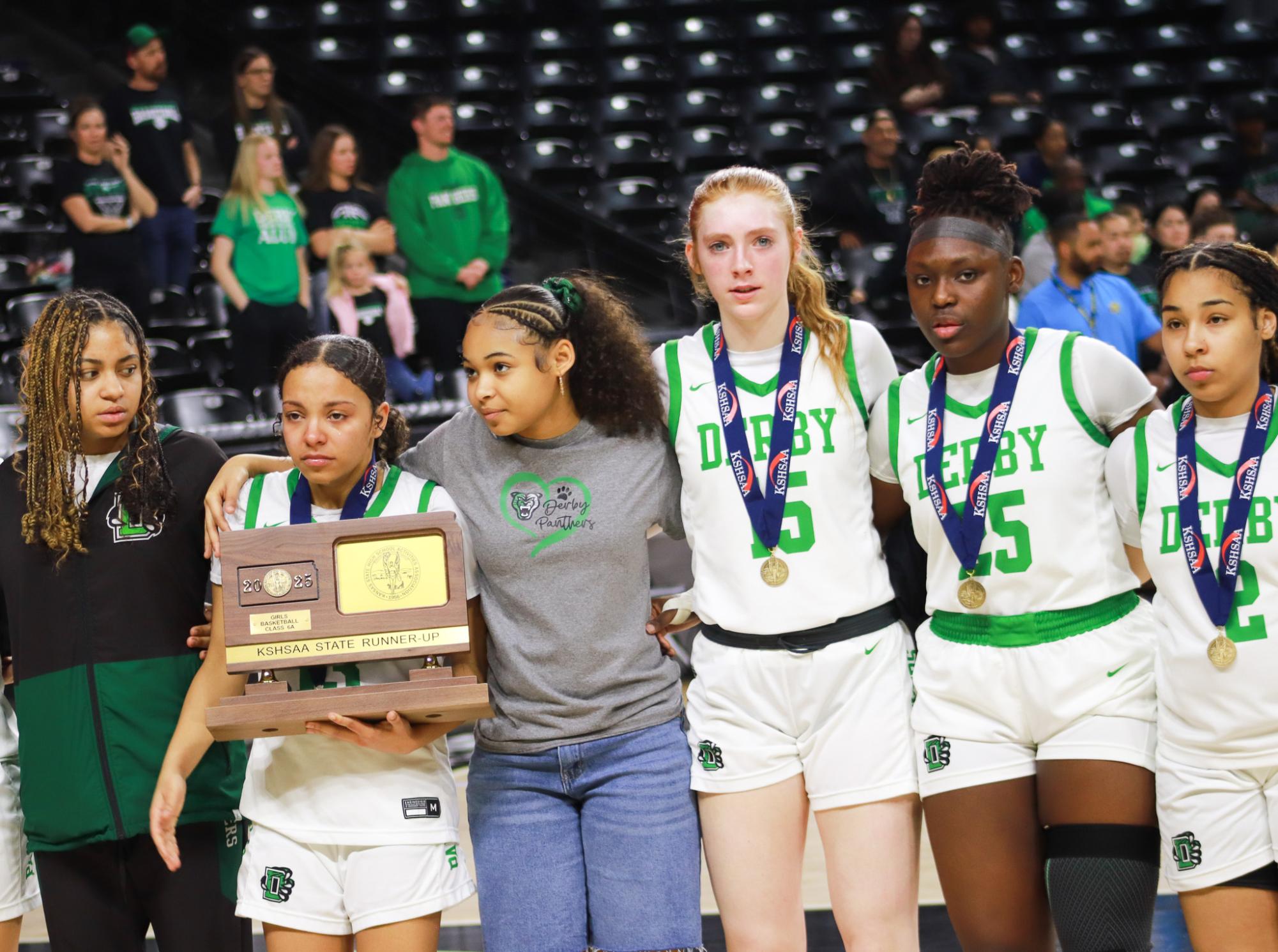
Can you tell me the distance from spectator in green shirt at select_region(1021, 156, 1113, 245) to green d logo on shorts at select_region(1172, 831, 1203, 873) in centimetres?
498

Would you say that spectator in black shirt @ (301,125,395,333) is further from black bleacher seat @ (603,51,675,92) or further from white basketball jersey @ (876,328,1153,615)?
white basketball jersey @ (876,328,1153,615)

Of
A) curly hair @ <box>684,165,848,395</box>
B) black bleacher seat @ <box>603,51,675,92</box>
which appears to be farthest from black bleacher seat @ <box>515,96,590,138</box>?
curly hair @ <box>684,165,848,395</box>

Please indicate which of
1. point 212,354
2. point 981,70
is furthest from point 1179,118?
point 212,354

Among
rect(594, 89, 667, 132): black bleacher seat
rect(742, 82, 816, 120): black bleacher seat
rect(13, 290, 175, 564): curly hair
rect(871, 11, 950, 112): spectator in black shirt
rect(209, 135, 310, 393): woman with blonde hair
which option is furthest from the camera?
rect(742, 82, 816, 120): black bleacher seat

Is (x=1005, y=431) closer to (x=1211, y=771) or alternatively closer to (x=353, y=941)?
(x=1211, y=771)

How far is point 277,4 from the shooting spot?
11.1 m

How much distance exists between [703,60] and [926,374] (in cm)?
911

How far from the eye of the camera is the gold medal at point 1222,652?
249cm

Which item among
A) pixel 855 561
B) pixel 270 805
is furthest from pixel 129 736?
pixel 855 561

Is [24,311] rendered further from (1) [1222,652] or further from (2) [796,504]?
(1) [1222,652]

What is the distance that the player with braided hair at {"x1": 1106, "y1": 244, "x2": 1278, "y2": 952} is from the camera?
2.49 meters

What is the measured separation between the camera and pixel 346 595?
2.54m

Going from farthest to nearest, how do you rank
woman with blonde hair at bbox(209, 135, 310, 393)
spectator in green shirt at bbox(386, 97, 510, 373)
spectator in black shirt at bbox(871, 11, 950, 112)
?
spectator in black shirt at bbox(871, 11, 950, 112) → spectator in green shirt at bbox(386, 97, 510, 373) → woman with blonde hair at bbox(209, 135, 310, 393)

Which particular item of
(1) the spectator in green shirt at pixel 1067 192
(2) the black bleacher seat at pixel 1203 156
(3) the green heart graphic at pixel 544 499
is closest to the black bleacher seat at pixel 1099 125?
(2) the black bleacher seat at pixel 1203 156
